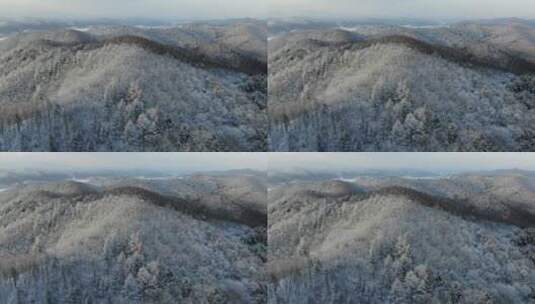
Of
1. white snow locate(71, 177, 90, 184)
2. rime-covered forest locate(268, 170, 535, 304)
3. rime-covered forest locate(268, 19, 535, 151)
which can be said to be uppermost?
rime-covered forest locate(268, 19, 535, 151)

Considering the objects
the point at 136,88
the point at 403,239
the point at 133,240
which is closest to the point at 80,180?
the point at 133,240

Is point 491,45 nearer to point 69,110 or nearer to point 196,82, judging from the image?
point 196,82

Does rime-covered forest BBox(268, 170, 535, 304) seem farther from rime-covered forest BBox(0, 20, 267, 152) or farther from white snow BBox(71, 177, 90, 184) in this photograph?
white snow BBox(71, 177, 90, 184)

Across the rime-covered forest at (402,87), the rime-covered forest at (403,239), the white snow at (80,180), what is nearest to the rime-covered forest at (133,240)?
the white snow at (80,180)

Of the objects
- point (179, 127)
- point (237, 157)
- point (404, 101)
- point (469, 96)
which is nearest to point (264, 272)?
point (237, 157)

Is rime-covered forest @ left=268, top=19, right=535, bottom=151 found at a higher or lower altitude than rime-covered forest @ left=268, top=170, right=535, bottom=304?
higher

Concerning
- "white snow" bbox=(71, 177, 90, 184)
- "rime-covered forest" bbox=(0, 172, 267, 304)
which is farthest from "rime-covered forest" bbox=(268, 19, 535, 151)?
"white snow" bbox=(71, 177, 90, 184)
